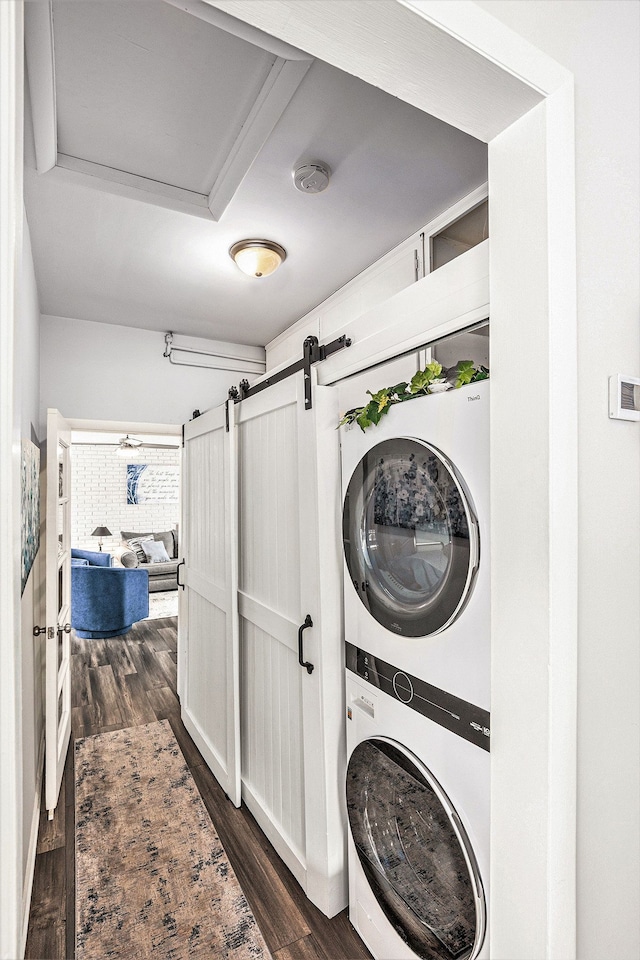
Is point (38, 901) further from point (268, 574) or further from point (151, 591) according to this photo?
point (151, 591)

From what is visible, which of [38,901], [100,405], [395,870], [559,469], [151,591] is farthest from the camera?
[151,591]

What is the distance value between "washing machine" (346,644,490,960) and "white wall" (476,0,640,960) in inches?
9.1

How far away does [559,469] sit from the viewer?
2.96 feet

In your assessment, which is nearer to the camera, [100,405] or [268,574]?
[268,574]

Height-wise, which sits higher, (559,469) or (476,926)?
(559,469)

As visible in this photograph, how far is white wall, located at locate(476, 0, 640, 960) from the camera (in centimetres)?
95

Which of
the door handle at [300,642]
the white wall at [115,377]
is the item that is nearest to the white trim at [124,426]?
the white wall at [115,377]

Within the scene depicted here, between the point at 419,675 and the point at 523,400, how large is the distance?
750 mm

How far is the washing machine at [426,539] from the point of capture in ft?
3.73

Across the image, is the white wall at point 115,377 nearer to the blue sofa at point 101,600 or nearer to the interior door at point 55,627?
the interior door at point 55,627

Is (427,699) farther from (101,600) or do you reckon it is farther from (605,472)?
(101,600)

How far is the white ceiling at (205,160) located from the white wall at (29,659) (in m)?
0.31

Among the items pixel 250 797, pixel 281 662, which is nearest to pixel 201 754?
pixel 250 797

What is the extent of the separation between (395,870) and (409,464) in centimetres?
112
